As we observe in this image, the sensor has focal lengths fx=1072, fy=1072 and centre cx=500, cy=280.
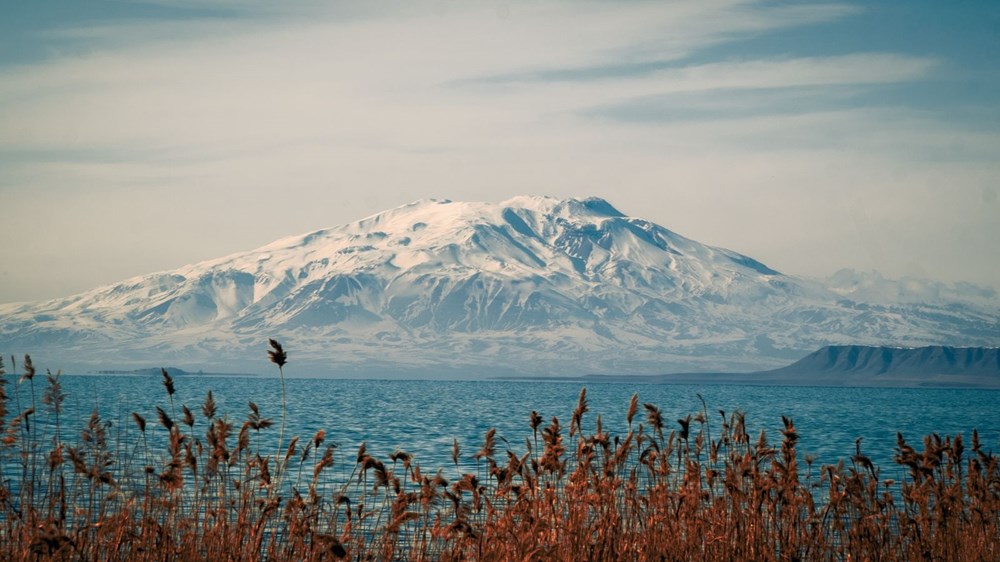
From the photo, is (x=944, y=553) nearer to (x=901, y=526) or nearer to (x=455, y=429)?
(x=901, y=526)

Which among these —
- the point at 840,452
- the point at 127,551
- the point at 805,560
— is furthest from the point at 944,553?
the point at 840,452

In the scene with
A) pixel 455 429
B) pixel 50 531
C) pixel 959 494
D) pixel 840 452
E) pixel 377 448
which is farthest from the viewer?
pixel 455 429

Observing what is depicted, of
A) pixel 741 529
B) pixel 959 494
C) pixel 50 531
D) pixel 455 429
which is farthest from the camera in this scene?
pixel 455 429

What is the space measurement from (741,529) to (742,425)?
160cm

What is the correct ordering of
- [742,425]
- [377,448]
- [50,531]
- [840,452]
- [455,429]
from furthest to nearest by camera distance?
1. [455,429]
2. [840,452]
3. [377,448]
4. [742,425]
5. [50,531]

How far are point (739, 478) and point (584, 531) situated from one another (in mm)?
2417

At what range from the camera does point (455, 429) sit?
58219 mm

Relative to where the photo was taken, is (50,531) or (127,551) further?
(127,551)

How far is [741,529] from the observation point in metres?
12.5

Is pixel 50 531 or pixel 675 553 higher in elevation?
pixel 50 531

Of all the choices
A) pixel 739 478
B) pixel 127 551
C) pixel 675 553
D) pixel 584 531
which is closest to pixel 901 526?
pixel 739 478

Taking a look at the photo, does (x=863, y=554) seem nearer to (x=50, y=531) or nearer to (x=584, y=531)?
(x=584, y=531)

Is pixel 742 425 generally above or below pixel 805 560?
above

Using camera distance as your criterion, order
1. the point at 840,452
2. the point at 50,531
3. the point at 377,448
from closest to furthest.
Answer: the point at 50,531 < the point at 377,448 < the point at 840,452
